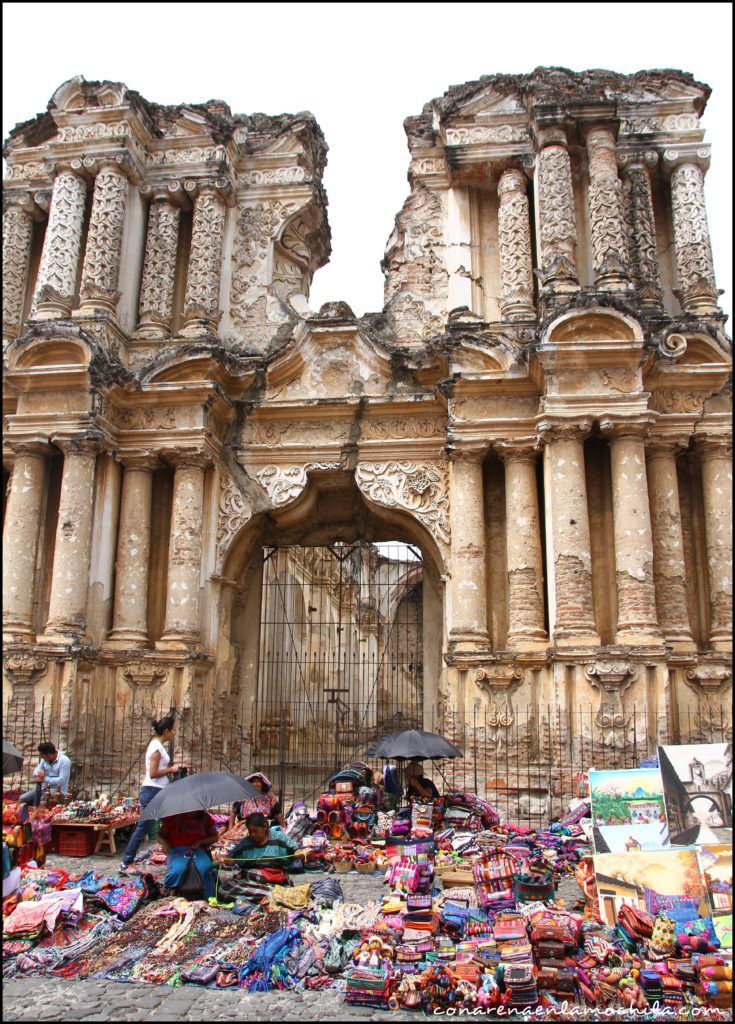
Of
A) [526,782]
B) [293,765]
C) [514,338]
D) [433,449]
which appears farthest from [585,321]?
[293,765]

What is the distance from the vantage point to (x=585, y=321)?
1129 cm

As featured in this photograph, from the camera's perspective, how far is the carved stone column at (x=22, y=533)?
11.7 meters

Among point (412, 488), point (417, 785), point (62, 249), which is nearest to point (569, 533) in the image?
point (412, 488)

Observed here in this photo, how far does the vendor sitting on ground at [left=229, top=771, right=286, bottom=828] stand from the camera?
890cm

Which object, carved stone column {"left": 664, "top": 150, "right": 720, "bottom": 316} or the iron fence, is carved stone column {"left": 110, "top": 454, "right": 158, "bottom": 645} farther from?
carved stone column {"left": 664, "top": 150, "right": 720, "bottom": 316}

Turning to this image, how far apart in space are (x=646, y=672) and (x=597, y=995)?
5.53m

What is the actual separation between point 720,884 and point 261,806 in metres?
5.21

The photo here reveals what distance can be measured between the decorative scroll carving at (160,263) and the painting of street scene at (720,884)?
10.5m

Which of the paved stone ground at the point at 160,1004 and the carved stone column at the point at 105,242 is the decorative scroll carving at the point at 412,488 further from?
the paved stone ground at the point at 160,1004

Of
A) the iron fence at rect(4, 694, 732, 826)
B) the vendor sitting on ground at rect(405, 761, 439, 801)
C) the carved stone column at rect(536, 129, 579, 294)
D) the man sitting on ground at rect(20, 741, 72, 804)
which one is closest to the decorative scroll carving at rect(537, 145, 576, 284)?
the carved stone column at rect(536, 129, 579, 294)

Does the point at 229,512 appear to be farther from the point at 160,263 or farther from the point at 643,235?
the point at 643,235

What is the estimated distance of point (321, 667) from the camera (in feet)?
53.2

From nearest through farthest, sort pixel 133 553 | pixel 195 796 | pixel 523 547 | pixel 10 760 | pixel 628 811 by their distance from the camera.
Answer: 1. pixel 628 811
2. pixel 195 796
3. pixel 10 760
4. pixel 523 547
5. pixel 133 553

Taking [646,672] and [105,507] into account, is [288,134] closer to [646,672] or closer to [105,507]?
[105,507]
